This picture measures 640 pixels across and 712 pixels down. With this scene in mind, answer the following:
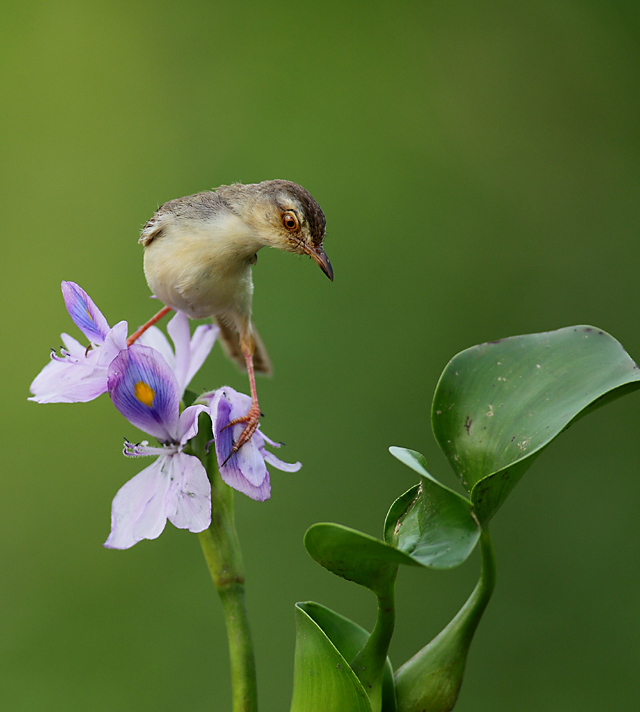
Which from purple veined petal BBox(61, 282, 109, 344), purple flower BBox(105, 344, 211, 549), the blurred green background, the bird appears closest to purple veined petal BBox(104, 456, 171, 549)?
purple flower BBox(105, 344, 211, 549)

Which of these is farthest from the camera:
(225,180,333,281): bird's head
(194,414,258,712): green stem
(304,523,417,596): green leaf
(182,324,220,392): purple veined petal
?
(225,180,333,281): bird's head

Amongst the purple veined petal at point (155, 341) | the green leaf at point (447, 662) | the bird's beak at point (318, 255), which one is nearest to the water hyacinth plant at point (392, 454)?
the green leaf at point (447, 662)

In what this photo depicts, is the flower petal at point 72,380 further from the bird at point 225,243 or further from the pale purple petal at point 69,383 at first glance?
the bird at point 225,243

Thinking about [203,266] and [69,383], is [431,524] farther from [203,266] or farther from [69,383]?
[203,266]

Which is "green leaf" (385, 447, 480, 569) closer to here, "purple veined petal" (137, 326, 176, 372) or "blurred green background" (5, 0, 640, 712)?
"purple veined petal" (137, 326, 176, 372)

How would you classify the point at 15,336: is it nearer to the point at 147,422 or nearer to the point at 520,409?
the point at 147,422
